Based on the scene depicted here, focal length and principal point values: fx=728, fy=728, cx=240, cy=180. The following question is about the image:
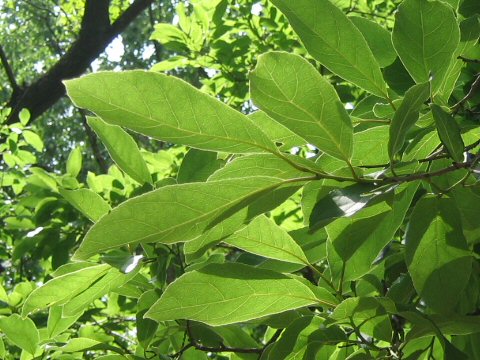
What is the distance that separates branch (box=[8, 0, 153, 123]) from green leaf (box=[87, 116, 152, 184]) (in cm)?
363

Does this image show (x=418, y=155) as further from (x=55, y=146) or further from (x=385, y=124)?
(x=55, y=146)

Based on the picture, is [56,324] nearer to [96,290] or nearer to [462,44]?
[96,290]

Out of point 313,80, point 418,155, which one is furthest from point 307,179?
point 418,155

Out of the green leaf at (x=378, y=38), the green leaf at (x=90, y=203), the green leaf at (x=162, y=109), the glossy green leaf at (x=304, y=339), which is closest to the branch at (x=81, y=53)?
the green leaf at (x=90, y=203)

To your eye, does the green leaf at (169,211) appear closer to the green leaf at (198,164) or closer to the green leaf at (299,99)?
the green leaf at (299,99)

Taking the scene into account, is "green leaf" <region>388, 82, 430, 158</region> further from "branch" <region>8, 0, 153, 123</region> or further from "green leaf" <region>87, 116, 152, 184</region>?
"branch" <region>8, 0, 153, 123</region>

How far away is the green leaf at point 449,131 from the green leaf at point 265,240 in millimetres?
249

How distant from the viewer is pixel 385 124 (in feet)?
2.82

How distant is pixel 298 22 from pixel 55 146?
10.3m

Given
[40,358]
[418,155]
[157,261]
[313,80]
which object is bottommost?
[40,358]

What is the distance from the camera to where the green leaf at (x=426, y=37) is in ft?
2.35

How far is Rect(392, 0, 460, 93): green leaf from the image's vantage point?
0.71 meters

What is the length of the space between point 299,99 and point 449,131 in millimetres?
143

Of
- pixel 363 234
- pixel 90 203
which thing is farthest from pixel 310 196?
pixel 90 203
